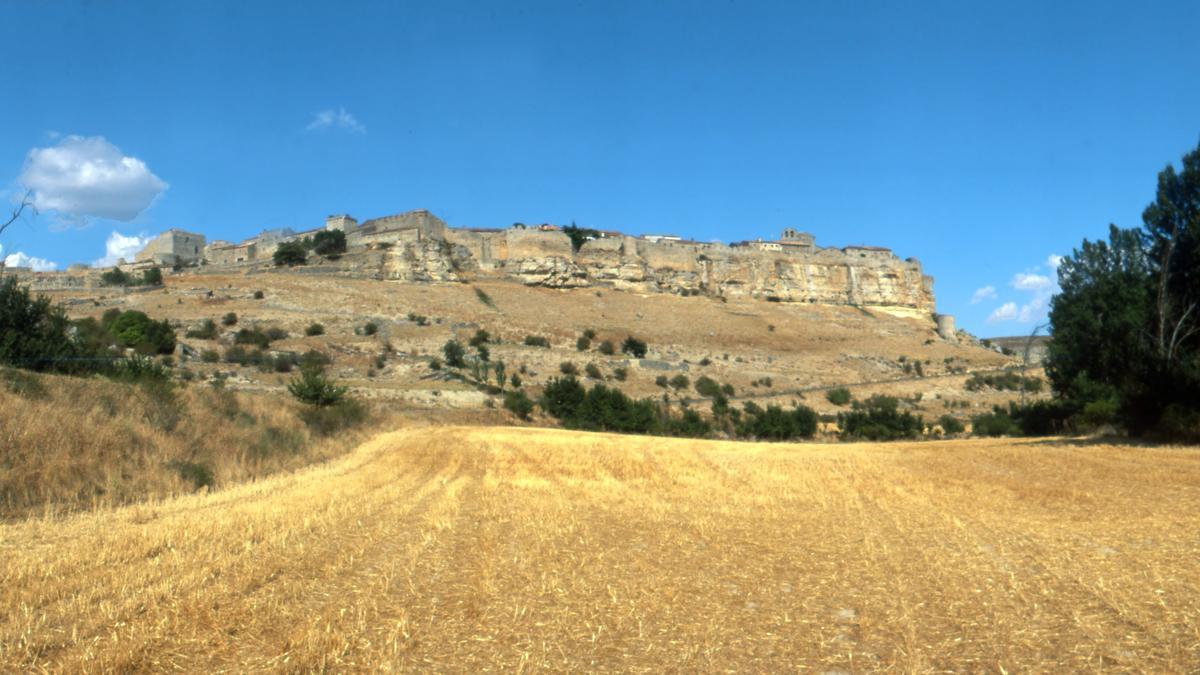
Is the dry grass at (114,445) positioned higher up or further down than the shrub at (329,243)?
further down

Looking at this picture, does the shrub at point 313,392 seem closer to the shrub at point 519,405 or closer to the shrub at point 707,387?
the shrub at point 519,405

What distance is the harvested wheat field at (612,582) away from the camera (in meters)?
3.83

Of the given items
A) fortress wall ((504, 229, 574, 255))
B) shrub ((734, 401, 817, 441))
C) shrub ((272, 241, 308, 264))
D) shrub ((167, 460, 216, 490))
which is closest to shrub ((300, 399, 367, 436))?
shrub ((167, 460, 216, 490))

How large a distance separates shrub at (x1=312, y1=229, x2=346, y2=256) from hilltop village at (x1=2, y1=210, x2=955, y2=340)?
3.77 ft

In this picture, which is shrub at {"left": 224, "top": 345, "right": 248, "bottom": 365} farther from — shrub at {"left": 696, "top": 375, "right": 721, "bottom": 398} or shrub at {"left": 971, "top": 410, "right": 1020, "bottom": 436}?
shrub at {"left": 971, "top": 410, "right": 1020, "bottom": 436}

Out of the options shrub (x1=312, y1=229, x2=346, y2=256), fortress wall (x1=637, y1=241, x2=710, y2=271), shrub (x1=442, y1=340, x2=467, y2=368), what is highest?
fortress wall (x1=637, y1=241, x2=710, y2=271)

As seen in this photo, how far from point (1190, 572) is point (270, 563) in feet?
21.4

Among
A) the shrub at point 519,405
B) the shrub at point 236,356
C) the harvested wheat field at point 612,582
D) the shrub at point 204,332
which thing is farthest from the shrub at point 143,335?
the harvested wheat field at point 612,582

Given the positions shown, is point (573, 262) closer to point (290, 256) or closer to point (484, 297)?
point (484, 297)

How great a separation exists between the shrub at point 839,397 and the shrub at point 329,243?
176 feet

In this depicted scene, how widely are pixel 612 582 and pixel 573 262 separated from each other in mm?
83325

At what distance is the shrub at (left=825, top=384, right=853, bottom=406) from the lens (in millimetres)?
49022

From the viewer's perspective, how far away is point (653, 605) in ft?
15.4

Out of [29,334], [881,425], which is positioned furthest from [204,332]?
[881,425]
